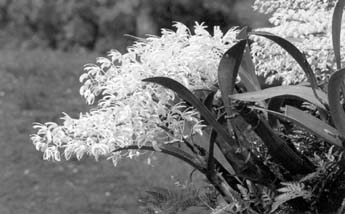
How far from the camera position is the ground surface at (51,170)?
216 inches

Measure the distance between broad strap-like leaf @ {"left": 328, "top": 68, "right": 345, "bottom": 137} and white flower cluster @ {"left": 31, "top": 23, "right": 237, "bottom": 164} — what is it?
353mm

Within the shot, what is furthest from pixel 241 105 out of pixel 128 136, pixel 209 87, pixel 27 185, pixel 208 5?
pixel 208 5

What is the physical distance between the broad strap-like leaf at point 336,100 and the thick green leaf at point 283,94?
0.27 ft

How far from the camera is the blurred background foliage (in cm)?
979

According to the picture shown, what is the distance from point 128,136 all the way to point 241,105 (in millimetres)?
334

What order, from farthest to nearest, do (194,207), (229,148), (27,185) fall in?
1. (27,185)
2. (194,207)
3. (229,148)

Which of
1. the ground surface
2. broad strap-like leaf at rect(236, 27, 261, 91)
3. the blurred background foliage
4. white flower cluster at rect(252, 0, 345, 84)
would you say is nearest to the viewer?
broad strap-like leaf at rect(236, 27, 261, 91)

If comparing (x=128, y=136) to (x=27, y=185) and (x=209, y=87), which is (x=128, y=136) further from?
(x=27, y=185)

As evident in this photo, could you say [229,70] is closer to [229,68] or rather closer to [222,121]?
[229,68]

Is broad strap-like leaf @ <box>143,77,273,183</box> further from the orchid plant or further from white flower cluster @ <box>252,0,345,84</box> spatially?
white flower cluster @ <box>252,0,345,84</box>

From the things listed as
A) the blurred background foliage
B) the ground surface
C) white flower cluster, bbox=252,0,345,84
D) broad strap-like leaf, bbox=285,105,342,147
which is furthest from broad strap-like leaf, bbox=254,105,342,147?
the blurred background foliage

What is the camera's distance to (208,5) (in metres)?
9.81

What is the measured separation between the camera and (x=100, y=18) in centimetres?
988

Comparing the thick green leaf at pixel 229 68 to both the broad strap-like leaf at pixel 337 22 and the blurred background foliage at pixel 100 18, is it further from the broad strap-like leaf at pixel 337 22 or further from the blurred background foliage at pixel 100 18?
the blurred background foliage at pixel 100 18
